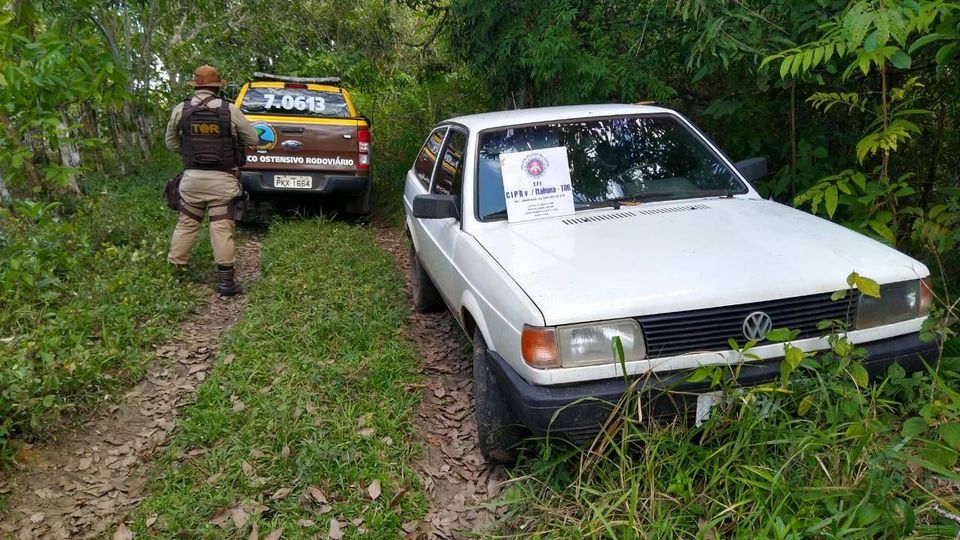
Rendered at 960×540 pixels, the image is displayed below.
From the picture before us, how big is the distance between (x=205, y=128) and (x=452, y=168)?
2505 mm

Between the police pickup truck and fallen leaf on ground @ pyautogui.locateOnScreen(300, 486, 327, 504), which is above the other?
the police pickup truck

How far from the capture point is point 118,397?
4012mm

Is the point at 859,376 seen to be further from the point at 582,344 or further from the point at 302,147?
the point at 302,147

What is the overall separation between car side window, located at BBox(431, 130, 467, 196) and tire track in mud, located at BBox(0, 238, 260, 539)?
1990mm

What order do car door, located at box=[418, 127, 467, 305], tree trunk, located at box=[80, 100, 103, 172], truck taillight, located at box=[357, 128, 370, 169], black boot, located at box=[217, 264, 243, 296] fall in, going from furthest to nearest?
tree trunk, located at box=[80, 100, 103, 172], truck taillight, located at box=[357, 128, 370, 169], black boot, located at box=[217, 264, 243, 296], car door, located at box=[418, 127, 467, 305]

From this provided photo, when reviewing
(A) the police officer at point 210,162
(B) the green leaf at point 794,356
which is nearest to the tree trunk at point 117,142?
(A) the police officer at point 210,162

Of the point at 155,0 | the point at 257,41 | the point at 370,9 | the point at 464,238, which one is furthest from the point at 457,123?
the point at 257,41

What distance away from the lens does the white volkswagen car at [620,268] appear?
2.58 metres

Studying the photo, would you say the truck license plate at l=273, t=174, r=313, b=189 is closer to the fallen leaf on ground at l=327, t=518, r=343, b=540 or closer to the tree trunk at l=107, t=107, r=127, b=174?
the tree trunk at l=107, t=107, r=127, b=174

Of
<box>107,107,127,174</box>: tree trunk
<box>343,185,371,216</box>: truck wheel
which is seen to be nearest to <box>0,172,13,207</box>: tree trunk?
<box>343,185,371,216</box>: truck wheel

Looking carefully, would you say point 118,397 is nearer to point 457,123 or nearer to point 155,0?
point 457,123

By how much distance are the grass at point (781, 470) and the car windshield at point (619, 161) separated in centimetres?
143

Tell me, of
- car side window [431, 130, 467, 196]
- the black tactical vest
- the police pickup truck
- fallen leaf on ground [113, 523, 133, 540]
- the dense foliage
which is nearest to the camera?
the dense foliage

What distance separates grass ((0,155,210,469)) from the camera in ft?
11.9
